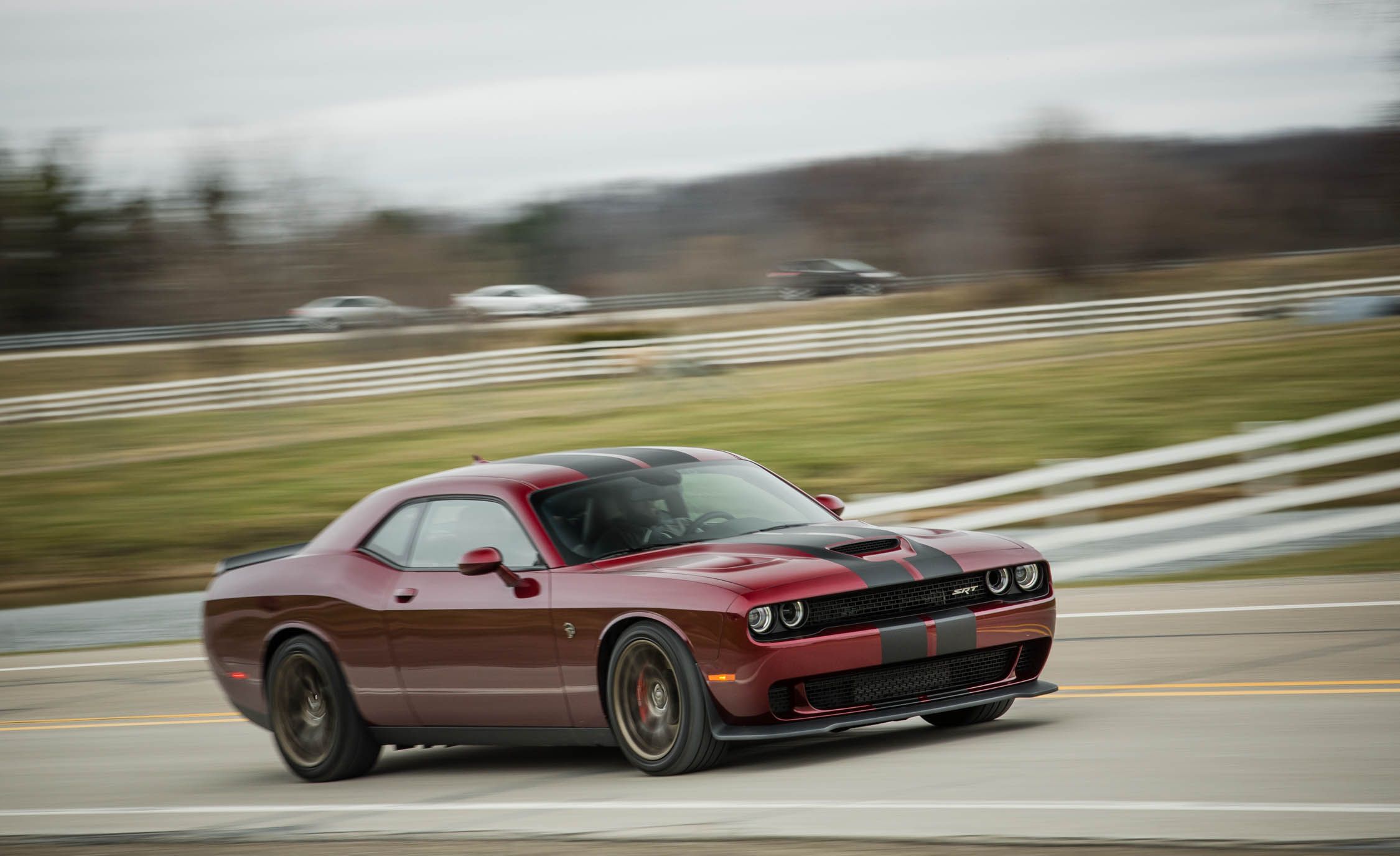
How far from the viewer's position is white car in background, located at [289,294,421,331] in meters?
38.6

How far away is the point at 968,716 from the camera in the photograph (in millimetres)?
7699

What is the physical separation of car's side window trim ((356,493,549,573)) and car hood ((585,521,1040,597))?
1.34 feet

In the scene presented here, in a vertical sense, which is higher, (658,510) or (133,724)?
(658,510)

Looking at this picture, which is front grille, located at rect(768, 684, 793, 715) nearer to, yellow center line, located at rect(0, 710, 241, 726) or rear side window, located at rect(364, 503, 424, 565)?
rear side window, located at rect(364, 503, 424, 565)

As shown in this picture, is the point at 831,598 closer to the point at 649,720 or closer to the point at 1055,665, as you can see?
the point at 649,720

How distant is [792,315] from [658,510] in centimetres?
4243

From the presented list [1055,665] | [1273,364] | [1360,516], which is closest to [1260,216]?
[1273,364]

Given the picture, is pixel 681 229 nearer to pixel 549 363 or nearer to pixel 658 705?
pixel 549 363

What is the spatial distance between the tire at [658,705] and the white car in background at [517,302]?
111 feet

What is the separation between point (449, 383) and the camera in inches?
1404

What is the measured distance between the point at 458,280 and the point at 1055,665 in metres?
35.3

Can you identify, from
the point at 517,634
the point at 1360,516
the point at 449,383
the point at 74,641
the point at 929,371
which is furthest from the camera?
the point at 449,383

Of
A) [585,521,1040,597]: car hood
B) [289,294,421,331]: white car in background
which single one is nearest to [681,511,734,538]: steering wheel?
[585,521,1040,597]: car hood

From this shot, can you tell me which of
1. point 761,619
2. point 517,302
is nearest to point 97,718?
point 761,619
